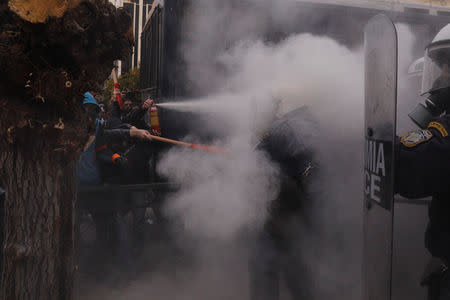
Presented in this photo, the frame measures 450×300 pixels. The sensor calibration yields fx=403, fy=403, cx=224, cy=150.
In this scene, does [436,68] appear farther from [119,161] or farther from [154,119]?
[154,119]

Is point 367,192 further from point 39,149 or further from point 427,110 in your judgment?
A: point 39,149

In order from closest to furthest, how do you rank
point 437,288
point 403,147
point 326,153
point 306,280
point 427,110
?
point 403,147
point 437,288
point 427,110
point 306,280
point 326,153

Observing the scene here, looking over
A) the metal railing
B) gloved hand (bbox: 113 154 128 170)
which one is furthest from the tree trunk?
the metal railing

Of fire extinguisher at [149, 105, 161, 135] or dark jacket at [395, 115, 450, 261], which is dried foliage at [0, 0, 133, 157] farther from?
fire extinguisher at [149, 105, 161, 135]

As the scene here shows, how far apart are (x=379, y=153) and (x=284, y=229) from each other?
61.8 inches

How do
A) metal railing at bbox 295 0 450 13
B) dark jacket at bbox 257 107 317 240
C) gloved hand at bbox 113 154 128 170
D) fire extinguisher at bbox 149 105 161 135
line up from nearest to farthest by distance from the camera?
dark jacket at bbox 257 107 317 240 → gloved hand at bbox 113 154 128 170 → fire extinguisher at bbox 149 105 161 135 → metal railing at bbox 295 0 450 13

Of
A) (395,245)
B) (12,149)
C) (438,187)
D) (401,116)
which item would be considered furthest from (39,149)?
(401,116)

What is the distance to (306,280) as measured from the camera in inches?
123

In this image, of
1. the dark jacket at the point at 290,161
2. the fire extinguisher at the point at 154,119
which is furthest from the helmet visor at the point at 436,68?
the fire extinguisher at the point at 154,119

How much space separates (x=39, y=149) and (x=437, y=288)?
6.52 feet

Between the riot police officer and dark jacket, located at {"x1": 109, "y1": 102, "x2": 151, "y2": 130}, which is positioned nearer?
the riot police officer

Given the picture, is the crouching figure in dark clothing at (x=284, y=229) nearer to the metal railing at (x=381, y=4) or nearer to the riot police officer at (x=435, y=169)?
the riot police officer at (x=435, y=169)

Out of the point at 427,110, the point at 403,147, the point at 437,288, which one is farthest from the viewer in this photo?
the point at 427,110

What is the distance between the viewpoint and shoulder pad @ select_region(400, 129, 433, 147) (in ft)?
5.73
